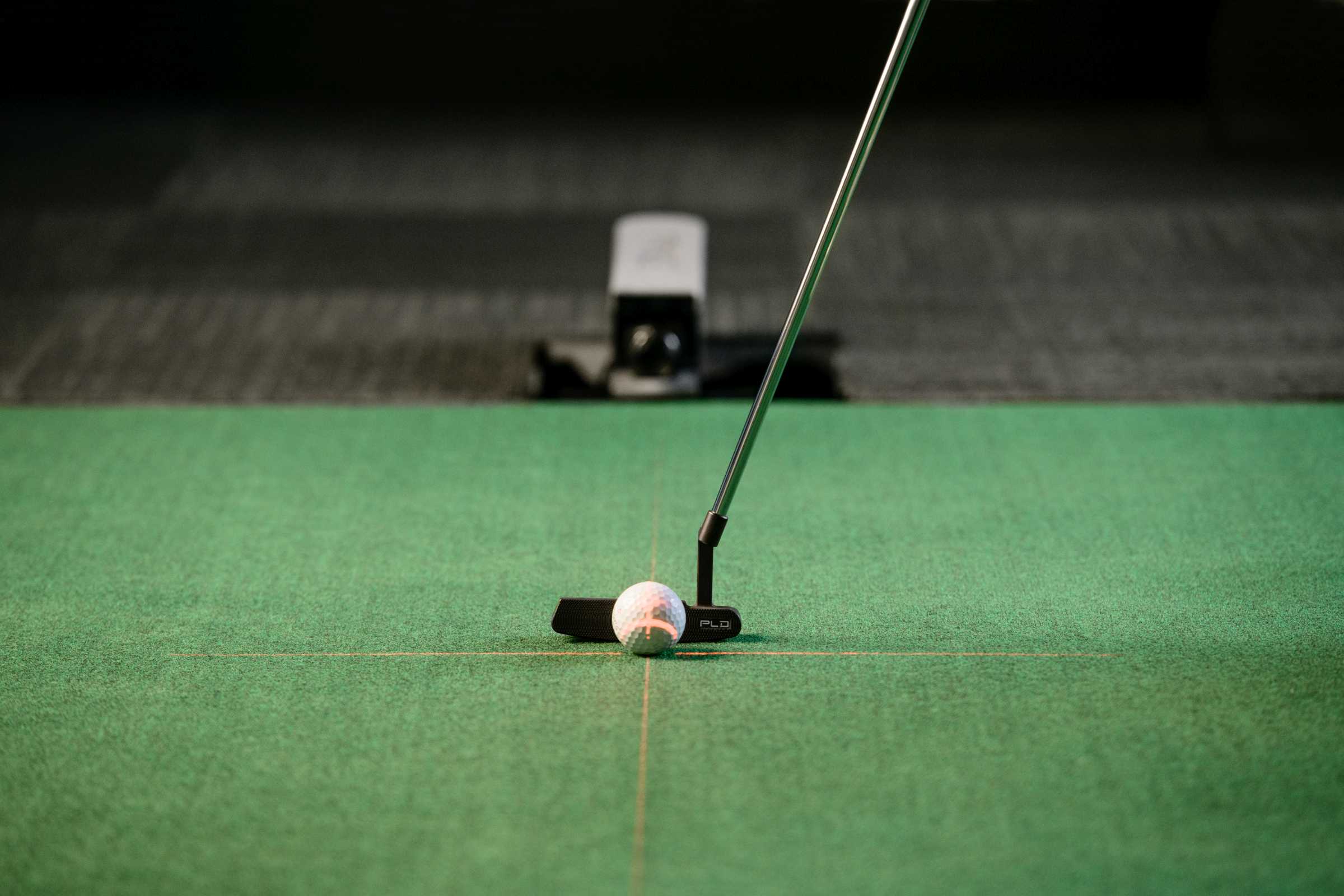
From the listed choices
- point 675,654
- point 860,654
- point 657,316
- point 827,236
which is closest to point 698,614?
point 675,654

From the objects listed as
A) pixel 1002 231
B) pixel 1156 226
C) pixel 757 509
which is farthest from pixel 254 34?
pixel 757 509

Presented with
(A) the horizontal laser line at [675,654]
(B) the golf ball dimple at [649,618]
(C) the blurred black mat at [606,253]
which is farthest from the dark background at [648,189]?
(B) the golf ball dimple at [649,618]

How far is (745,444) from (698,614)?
0.34m

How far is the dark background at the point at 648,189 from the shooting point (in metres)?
4.21

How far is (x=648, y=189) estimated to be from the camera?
5.94 meters

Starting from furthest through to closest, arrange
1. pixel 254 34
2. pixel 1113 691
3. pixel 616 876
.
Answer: pixel 254 34 < pixel 1113 691 < pixel 616 876

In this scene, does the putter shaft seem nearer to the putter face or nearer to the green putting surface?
the putter face

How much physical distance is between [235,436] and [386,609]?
1214 millimetres

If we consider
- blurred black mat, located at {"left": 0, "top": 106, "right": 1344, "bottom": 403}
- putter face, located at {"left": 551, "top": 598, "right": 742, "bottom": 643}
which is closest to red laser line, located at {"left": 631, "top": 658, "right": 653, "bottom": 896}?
putter face, located at {"left": 551, "top": 598, "right": 742, "bottom": 643}

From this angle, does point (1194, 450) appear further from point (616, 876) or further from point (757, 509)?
point (616, 876)

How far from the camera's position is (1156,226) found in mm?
5242

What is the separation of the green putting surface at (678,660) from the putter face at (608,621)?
0.13ft

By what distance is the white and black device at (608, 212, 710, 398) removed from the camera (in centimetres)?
383

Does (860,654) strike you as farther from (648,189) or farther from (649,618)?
(648,189)
